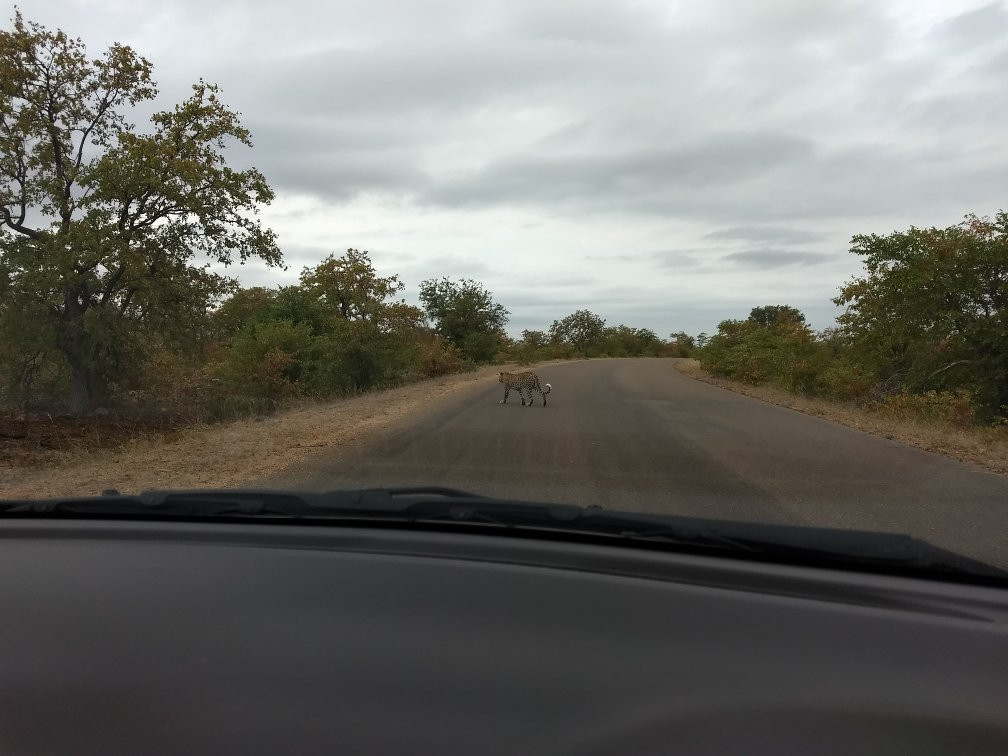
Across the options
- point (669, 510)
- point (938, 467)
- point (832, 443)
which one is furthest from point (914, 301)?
point (669, 510)

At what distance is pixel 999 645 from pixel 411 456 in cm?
849

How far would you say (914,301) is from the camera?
19.1 m

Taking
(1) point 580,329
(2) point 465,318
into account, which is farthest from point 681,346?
(2) point 465,318

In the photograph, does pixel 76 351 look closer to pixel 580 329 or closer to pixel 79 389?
pixel 79 389

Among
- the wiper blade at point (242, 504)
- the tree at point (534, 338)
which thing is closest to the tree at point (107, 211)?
the wiper blade at point (242, 504)

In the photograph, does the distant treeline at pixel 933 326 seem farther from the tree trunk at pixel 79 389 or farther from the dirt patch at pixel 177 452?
the tree trunk at pixel 79 389

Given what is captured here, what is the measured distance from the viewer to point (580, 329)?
304 feet

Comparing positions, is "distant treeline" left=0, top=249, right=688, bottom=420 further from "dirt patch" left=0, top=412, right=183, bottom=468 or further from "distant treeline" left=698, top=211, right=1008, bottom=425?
"distant treeline" left=698, top=211, right=1008, bottom=425

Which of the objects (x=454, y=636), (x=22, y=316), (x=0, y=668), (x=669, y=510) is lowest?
(x=669, y=510)

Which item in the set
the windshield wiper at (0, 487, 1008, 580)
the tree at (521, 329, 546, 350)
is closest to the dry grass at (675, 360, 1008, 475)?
the windshield wiper at (0, 487, 1008, 580)

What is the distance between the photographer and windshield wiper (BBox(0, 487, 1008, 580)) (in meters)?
2.47

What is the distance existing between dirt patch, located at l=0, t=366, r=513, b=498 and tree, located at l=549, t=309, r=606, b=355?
74440mm

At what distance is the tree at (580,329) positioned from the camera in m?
90.6

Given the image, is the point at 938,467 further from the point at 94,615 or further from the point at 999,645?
the point at 94,615
